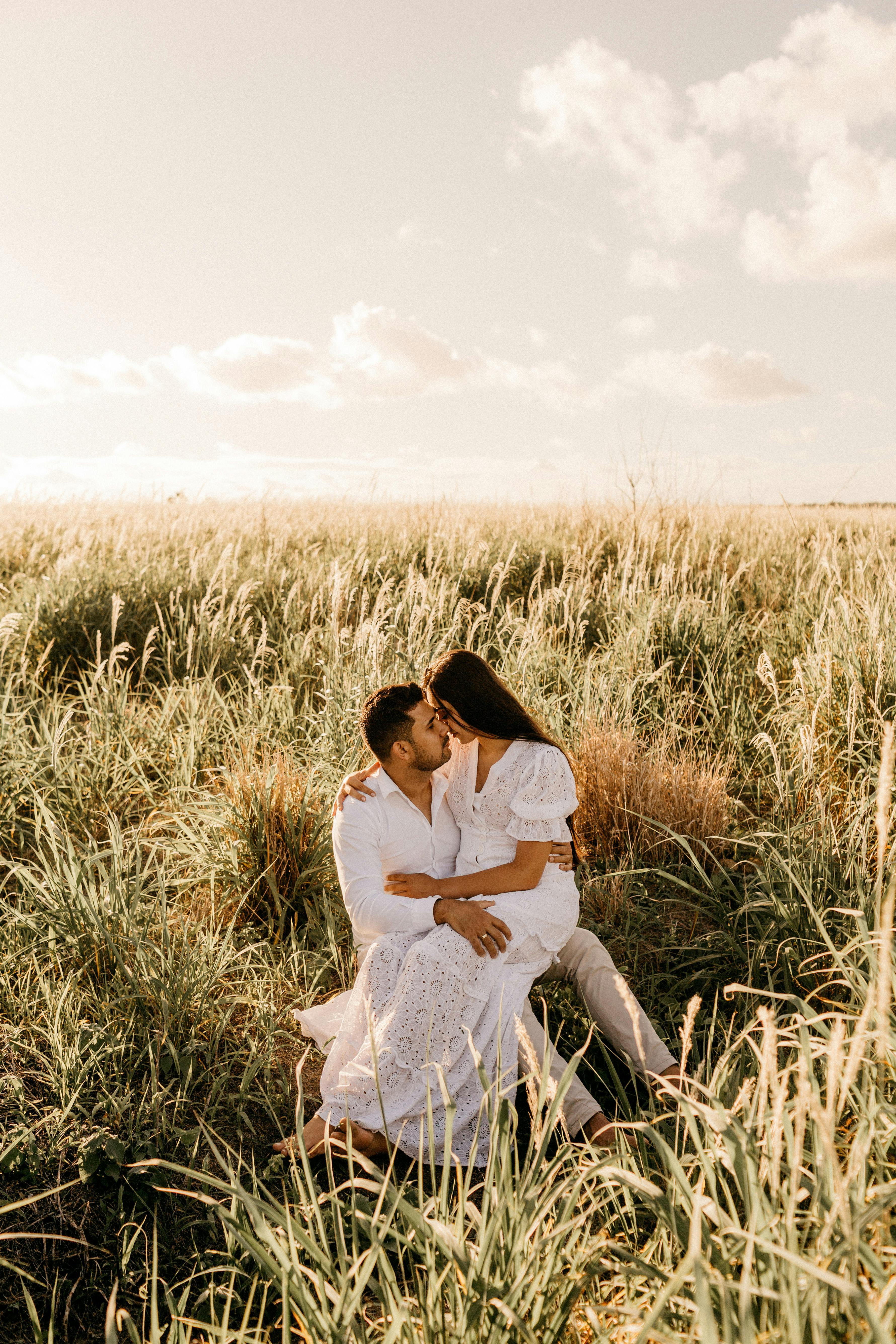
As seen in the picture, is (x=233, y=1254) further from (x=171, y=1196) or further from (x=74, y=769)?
(x=74, y=769)

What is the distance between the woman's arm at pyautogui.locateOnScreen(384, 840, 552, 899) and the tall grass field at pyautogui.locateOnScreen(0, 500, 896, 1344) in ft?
1.55

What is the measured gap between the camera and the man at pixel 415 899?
237cm

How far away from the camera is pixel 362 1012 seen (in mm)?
2350

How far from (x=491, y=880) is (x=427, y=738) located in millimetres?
455

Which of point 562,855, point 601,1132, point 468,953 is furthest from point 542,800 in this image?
point 601,1132

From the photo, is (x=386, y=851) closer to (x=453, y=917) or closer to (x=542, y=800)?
(x=453, y=917)

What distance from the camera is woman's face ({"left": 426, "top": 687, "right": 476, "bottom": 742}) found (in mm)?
2531

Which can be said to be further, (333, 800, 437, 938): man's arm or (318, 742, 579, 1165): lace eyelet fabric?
(333, 800, 437, 938): man's arm

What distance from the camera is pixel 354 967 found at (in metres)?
2.97

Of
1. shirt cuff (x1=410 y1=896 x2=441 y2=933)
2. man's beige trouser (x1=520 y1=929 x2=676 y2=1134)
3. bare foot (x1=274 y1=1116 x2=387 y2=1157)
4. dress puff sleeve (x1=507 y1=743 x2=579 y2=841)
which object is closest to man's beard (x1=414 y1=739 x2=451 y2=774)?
dress puff sleeve (x1=507 y1=743 x2=579 y2=841)

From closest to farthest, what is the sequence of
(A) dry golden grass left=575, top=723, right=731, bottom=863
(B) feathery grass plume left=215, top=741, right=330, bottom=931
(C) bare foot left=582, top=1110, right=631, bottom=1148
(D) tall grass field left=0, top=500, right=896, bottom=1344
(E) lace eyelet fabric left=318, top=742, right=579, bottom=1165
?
(D) tall grass field left=0, top=500, right=896, bottom=1344, (C) bare foot left=582, top=1110, right=631, bottom=1148, (E) lace eyelet fabric left=318, top=742, right=579, bottom=1165, (B) feathery grass plume left=215, top=741, right=330, bottom=931, (A) dry golden grass left=575, top=723, right=731, bottom=863

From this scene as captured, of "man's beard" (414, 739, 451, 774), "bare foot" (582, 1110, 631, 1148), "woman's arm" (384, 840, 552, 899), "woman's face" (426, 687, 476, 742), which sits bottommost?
"bare foot" (582, 1110, 631, 1148)

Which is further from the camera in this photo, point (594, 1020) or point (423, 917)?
point (594, 1020)

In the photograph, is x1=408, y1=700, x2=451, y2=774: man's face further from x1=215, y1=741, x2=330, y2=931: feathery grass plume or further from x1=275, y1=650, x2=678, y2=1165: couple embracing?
x1=215, y1=741, x2=330, y2=931: feathery grass plume
